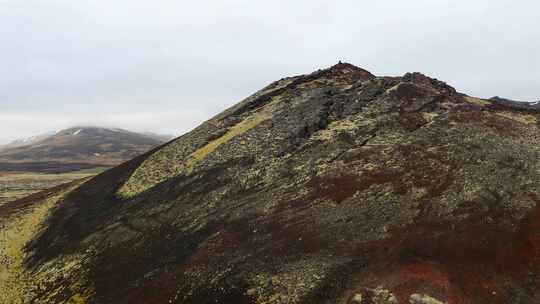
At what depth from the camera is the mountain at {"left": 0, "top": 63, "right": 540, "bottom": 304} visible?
32656 millimetres

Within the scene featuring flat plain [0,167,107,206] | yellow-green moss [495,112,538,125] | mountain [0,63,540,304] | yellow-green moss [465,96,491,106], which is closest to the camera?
mountain [0,63,540,304]

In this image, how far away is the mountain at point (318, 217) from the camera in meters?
32.7

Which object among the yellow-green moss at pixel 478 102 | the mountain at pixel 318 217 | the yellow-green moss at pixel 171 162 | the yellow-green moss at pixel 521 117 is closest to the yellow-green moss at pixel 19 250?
the mountain at pixel 318 217

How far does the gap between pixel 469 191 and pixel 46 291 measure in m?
42.8

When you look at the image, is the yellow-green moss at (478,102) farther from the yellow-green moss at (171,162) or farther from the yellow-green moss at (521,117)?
the yellow-green moss at (171,162)

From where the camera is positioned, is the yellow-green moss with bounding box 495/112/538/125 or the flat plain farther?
the flat plain

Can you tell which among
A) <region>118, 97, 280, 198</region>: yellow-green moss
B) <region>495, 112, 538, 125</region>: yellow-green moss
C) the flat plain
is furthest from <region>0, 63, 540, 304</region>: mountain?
the flat plain

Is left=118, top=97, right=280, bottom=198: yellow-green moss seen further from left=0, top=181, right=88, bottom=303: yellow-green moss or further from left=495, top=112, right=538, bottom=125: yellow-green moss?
left=495, top=112, right=538, bottom=125: yellow-green moss

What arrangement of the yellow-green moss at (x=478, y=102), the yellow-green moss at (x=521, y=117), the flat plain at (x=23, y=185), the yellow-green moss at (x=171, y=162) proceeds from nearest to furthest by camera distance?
the yellow-green moss at (x=521, y=117), the yellow-green moss at (x=171, y=162), the yellow-green moss at (x=478, y=102), the flat plain at (x=23, y=185)

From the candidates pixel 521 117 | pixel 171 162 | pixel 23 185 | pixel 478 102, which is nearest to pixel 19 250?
pixel 171 162

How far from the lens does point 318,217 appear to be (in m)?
42.2

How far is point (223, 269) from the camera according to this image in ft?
124

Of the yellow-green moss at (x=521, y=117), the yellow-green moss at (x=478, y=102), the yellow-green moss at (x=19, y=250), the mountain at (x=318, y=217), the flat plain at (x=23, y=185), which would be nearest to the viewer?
the mountain at (x=318, y=217)

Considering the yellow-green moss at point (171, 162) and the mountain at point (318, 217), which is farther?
the yellow-green moss at point (171, 162)
